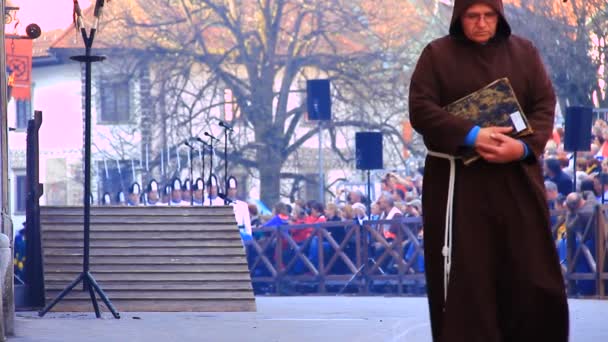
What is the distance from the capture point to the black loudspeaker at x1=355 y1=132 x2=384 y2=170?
28.1 metres

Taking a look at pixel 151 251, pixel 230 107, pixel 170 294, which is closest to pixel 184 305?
pixel 170 294

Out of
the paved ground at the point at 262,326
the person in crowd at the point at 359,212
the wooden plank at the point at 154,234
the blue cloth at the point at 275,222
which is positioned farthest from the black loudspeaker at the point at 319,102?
the wooden plank at the point at 154,234

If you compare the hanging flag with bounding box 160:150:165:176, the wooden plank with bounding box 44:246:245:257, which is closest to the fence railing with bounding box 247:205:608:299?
the wooden plank with bounding box 44:246:245:257

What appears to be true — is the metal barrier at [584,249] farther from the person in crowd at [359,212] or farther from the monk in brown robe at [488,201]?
the monk in brown robe at [488,201]

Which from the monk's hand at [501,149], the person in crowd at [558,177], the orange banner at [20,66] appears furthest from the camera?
the orange banner at [20,66]

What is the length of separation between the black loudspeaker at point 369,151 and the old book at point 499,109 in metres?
20.3

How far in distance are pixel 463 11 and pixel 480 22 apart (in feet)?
0.33

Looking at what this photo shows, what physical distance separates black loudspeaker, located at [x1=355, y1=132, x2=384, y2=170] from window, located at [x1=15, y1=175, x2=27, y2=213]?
101ft

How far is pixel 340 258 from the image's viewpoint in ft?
85.7

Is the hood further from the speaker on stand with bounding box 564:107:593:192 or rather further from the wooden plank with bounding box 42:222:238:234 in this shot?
the speaker on stand with bounding box 564:107:593:192

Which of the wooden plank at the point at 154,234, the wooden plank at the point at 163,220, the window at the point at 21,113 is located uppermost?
the window at the point at 21,113

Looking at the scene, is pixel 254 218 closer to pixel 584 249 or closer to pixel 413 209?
pixel 413 209

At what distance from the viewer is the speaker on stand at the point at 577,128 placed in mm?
22281

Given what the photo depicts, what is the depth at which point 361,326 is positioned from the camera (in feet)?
47.8
